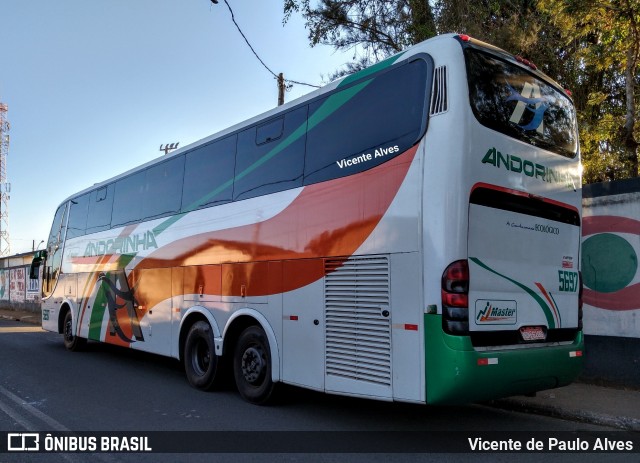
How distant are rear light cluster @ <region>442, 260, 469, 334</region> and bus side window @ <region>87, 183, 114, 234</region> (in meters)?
8.55

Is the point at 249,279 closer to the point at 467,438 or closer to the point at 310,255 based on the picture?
the point at 310,255

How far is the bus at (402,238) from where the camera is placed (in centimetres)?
502

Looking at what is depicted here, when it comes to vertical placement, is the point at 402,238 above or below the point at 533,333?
above

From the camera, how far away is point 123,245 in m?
10.7

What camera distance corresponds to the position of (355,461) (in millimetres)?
4941

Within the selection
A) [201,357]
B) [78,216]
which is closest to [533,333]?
[201,357]

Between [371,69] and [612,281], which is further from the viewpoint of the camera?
[612,281]

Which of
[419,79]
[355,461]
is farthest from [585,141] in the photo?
[355,461]

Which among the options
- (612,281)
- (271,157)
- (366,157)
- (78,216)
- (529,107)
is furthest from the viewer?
(78,216)

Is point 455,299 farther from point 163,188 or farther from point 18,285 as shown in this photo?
point 18,285

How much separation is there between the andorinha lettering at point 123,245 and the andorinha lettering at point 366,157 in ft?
15.8

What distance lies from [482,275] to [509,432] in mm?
1976

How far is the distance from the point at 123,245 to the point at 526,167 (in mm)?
7901

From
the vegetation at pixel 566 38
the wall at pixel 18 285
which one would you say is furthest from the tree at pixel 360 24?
the wall at pixel 18 285
